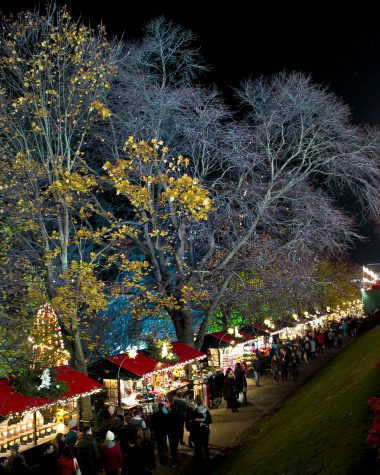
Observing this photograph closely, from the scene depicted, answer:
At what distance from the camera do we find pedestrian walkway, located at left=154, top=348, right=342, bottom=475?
468 inches

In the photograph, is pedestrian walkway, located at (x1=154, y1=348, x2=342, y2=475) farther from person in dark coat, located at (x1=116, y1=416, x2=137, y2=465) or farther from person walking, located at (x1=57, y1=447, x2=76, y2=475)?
person walking, located at (x1=57, y1=447, x2=76, y2=475)

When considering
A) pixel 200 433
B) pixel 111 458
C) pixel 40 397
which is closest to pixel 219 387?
pixel 200 433

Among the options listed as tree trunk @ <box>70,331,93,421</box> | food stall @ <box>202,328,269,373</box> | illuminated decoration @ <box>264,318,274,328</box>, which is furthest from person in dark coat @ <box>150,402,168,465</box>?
illuminated decoration @ <box>264,318,274,328</box>

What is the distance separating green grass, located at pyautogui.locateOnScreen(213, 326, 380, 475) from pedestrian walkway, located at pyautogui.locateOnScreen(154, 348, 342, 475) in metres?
0.74

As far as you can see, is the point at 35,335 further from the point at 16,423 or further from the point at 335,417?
the point at 335,417

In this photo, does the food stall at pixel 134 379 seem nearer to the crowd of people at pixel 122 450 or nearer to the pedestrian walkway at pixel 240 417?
the pedestrian walkway at pixel 240 417

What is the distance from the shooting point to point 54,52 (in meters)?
14.5

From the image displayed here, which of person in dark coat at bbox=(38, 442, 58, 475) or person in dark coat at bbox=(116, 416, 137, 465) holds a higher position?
person in dark coat at bbox=(116, 416, 137, 465)

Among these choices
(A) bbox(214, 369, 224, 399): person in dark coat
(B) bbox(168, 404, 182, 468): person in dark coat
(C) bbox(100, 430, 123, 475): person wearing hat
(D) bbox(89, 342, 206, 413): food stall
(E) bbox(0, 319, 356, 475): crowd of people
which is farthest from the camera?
(A) bbox(214, 369, 224, 399): person in dark coat

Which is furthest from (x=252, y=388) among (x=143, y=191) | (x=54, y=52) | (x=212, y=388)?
(x=54, y=52)

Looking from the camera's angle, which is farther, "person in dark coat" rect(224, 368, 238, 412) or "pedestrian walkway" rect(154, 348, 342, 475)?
"person in dark coat" rect(224, 368, 238, 412)

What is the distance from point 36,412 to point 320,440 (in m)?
7.50

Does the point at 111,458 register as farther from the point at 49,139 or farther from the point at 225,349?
the point at 225,349

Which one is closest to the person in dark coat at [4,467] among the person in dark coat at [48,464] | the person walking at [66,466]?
the person in dark coat at [48,464]
